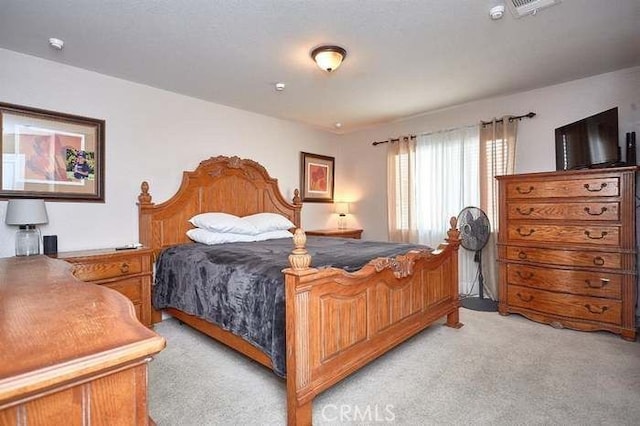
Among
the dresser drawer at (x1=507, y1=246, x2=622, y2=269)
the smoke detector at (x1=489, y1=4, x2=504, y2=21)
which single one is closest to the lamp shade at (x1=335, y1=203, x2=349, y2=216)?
the dresser drawer at (x1=507, y1=246, x2=622, y2=269)

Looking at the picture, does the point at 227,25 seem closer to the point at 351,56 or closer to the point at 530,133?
the point at 351,56

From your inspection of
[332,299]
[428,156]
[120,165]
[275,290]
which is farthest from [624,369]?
[120,165]

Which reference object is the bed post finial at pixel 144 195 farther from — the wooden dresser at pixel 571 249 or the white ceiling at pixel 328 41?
the wooden dresser at pixel 571 249

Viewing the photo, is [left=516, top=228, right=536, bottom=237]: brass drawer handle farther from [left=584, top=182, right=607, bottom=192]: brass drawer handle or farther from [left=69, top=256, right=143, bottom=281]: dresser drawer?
[left=69, top=256, right=143, bottom=281]: dresser drawer

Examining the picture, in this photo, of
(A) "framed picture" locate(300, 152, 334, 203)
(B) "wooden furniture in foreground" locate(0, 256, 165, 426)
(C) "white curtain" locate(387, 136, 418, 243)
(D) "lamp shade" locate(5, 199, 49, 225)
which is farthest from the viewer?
(A) "framed picture" locate(300, 152, 334, 203)

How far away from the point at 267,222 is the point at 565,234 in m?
2.96

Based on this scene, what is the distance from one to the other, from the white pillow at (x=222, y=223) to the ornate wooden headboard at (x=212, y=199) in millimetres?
187

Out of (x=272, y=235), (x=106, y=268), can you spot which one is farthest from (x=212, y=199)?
(x=106, y=268)

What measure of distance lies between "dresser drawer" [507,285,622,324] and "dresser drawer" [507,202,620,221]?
697 mm

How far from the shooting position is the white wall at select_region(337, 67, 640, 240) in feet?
10.2

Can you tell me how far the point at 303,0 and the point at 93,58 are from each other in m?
1.93

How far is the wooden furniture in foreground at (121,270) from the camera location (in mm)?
2510

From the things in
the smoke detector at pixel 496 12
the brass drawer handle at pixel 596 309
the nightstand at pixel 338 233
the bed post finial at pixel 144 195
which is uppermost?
the smoke detector at pixel 496 12

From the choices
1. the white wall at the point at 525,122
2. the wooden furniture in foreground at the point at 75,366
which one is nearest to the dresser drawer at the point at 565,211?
the white wall at the point at 525,122
